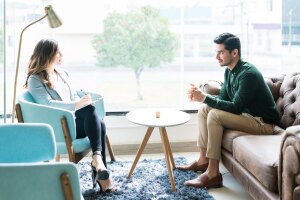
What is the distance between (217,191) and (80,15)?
2.19 metres

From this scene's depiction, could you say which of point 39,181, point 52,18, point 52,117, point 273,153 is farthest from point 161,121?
point 39,181

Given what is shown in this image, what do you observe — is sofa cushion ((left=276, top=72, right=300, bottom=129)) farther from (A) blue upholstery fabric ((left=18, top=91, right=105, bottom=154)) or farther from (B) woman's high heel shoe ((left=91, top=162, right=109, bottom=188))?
(A) blue upholstery fabric ((left=18, top=91, right=105, bottom=154))

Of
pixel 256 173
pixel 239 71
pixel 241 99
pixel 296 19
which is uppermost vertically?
pixel 296 19

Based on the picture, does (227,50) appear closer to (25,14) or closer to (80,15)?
(80,15)

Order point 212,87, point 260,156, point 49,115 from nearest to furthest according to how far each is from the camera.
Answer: point 260,156 < point 49,115 < point 212,87

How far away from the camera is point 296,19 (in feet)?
13.9

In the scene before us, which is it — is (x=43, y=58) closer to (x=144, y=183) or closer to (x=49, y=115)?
(x=49, y=115)

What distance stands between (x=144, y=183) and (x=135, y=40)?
159cm

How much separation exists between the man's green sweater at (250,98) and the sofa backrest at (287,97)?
0.27ft

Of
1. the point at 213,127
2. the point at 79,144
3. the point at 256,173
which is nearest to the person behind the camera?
the point at 256,173

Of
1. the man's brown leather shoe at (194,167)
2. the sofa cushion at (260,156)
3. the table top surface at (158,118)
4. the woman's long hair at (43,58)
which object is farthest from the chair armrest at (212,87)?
the woman's long hair at (43,58)

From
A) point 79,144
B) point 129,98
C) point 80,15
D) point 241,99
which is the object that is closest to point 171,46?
point 129,98

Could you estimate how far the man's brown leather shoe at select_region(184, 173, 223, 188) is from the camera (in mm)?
3023

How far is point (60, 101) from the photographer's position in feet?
9.87
